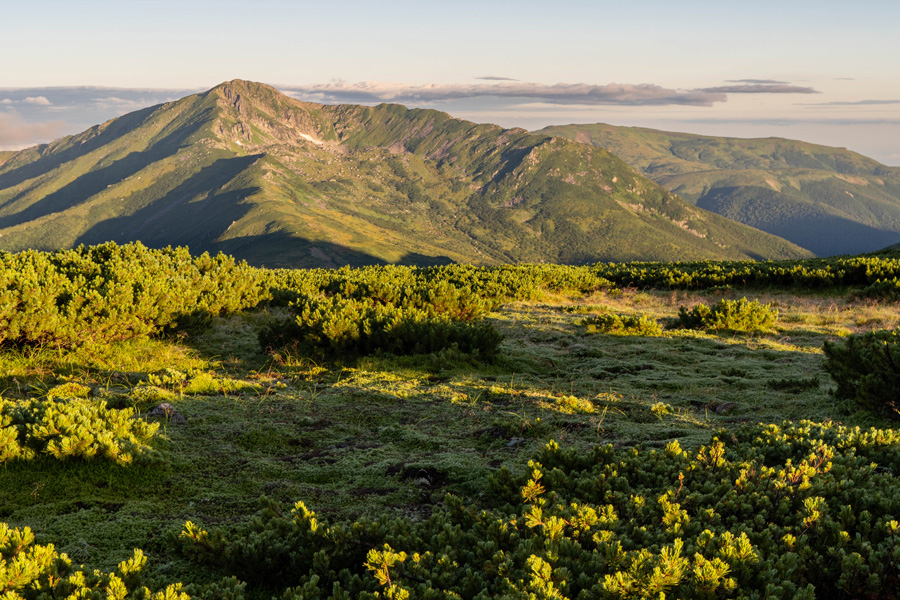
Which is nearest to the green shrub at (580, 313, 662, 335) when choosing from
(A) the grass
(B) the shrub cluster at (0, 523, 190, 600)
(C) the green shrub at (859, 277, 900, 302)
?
(A) the grass

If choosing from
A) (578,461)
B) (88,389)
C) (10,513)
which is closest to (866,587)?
(578,461)

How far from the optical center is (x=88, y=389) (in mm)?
7953

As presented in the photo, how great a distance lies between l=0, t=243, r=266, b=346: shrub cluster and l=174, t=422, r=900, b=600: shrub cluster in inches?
325

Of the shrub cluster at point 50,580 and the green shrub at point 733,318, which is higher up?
the shrub cluster at point 50,580

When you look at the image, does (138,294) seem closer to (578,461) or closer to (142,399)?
(142,399)

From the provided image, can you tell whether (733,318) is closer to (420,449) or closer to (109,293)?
(420,449)

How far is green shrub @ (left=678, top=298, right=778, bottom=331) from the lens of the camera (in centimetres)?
1509

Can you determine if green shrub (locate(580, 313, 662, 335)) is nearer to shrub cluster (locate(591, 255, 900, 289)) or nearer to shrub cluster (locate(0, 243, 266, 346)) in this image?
shrub cluster (locate(0, 243, 266, 346))

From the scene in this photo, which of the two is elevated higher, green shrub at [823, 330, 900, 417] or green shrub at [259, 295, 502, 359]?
green shrub at [823, 330, 900, 417]

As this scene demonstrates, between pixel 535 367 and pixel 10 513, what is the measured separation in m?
9.06

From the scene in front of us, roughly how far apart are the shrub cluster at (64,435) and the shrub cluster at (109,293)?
16.2 feet

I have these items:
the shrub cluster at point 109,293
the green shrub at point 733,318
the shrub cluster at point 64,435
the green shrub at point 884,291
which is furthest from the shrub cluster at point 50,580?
the green shrub at point 884,291

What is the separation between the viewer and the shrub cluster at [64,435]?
5.34 m

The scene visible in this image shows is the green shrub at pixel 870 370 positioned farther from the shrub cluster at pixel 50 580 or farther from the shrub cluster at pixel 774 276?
the shrub cluster at pixel 774 276
